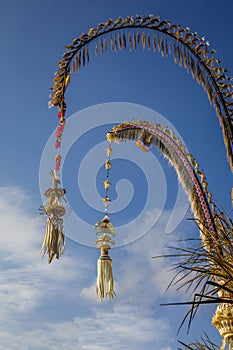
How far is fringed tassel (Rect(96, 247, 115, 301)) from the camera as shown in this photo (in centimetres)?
414

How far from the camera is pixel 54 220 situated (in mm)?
3711

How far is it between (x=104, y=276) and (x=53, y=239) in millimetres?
899

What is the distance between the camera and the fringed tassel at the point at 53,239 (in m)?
3.52

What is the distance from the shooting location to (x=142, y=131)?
4.74 metres

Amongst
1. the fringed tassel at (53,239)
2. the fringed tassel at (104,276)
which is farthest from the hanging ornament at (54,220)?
the fringed tassel at (104,276)

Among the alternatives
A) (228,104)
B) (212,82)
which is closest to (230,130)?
(228,104)

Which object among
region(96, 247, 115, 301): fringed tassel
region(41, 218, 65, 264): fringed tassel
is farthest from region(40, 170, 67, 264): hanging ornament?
region(96, 247, 115, 301): fringed tassel

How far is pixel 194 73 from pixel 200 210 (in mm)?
1207

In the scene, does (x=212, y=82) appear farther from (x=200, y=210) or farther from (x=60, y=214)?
(x=60, y=214)

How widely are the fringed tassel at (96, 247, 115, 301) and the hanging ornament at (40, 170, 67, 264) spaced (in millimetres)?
769

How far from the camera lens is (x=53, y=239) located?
11.7 ft

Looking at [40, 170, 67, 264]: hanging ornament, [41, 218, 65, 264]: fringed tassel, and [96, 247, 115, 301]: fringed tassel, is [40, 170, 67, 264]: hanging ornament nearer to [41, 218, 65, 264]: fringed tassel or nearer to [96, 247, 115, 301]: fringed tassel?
[41, 218, 65, 264]: fringed tassel

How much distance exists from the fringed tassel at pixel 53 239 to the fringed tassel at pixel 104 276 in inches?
30.3

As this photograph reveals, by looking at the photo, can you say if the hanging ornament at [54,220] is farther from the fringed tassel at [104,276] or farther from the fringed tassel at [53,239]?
the fringed tassel at [104,276]
